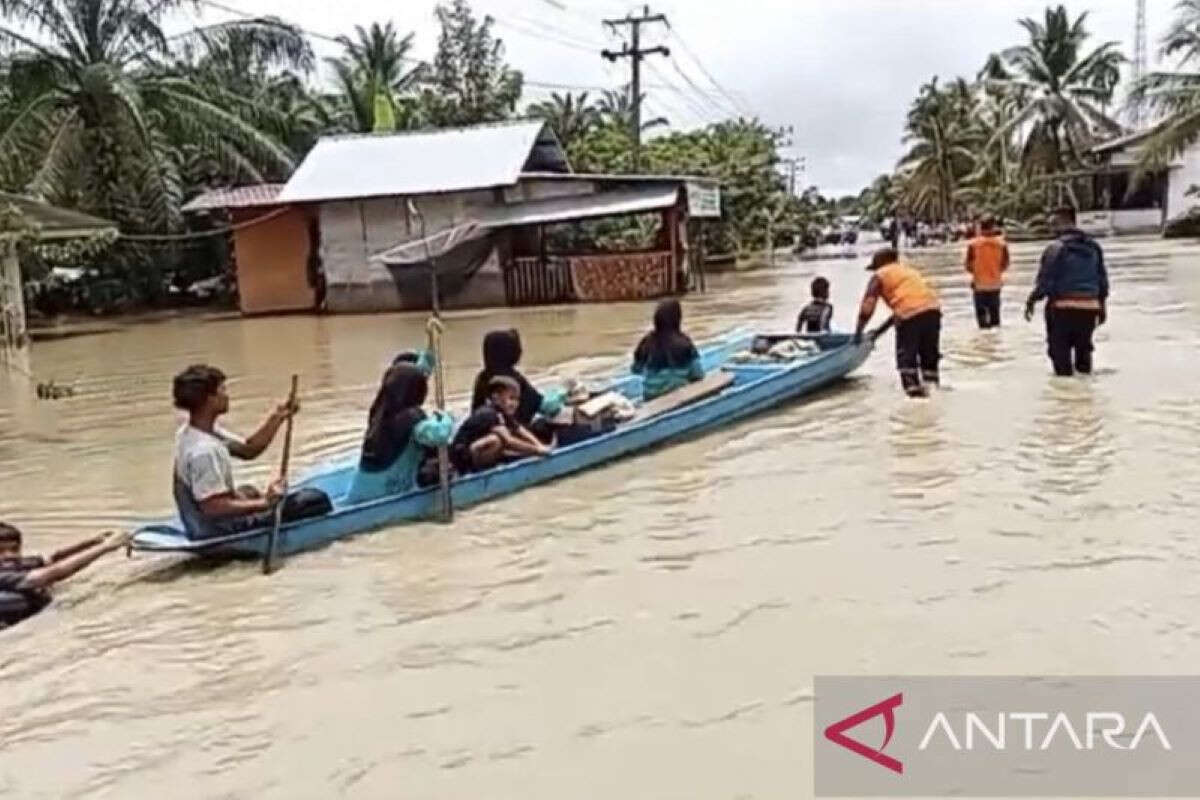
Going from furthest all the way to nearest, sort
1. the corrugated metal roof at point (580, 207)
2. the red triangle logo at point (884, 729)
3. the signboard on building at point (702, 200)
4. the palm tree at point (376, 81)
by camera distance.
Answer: the palm tree at point (376, 81) < the signboard on building at point (702, 200) < the corrugated metal roof at point (580, 207) < the red triangle logo at point (884, 729)

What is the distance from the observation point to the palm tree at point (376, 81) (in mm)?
35938

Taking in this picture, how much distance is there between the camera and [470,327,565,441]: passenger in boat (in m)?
9.09

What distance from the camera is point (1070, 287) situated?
12.3 m

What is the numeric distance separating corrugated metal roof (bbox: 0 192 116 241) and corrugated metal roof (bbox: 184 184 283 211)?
18.2 ft

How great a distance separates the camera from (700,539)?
A: 7953 mm

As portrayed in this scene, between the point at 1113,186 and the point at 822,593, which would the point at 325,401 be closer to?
the point at 822,593

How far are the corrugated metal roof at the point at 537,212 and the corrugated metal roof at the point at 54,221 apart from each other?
621 centimetres

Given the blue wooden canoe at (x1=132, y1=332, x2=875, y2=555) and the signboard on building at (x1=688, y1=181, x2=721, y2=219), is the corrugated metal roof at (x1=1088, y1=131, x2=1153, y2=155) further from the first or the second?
the blue wooden canoe at (x1=132, y1=332, x2=875, y2=555)

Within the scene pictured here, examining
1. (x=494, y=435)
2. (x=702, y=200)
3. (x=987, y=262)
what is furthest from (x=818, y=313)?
(x=702, y=200)

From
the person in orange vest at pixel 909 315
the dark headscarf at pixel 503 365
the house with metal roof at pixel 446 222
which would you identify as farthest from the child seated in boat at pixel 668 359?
Result: the house with metal roof at pixel 446 222

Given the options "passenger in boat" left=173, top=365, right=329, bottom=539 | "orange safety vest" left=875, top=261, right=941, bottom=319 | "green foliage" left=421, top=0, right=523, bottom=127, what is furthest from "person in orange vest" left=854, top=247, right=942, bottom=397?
"green foliage" left=421, top=0, right=523, bottom=127

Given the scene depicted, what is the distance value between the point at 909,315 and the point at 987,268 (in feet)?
18.0

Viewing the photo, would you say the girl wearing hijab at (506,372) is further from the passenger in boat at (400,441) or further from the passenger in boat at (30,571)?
the passenger in boat at (30,571)

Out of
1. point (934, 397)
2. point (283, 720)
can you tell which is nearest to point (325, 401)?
point (934, 397)
